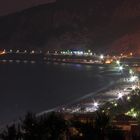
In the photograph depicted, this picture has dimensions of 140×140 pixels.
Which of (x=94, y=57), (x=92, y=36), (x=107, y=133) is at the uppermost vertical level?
(x=92, y=36)

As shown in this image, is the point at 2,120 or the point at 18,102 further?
the point at 18,102

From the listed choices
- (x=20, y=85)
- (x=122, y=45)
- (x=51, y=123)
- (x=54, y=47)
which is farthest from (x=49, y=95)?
(x=54, y=47)

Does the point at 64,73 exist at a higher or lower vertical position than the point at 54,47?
lower

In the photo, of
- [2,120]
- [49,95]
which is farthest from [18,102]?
[2,120]

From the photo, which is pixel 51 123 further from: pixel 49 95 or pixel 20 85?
pixel 20 85

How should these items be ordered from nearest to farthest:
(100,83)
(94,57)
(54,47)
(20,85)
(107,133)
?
(107,133) → (100,83) → (20,85) → (94,57) → (54,47)

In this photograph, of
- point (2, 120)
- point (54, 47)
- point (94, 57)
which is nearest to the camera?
point (2, 120)
